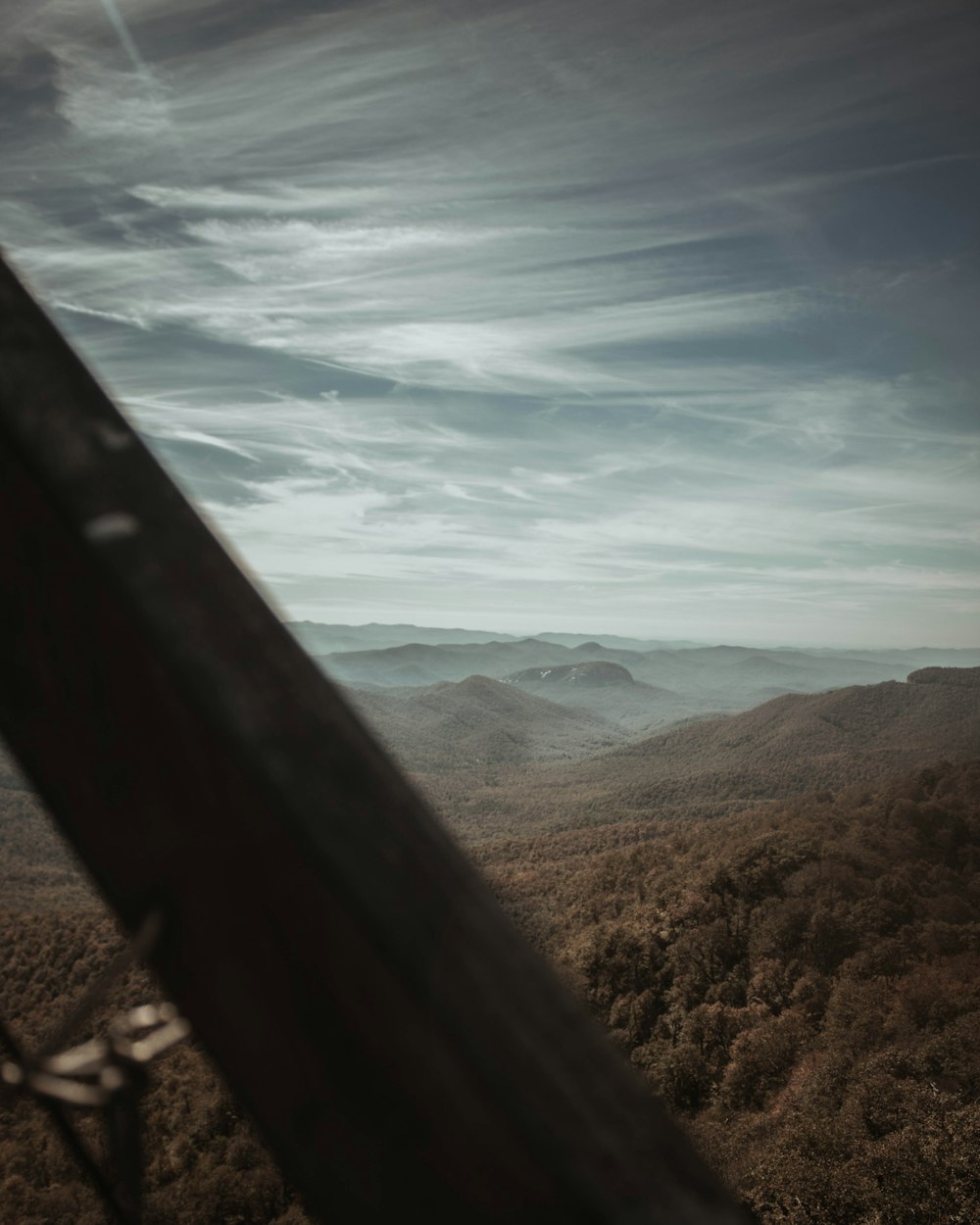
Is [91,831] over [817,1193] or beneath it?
over

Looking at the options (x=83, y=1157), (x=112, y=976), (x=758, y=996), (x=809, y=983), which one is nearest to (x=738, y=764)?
(x=758, y=996)

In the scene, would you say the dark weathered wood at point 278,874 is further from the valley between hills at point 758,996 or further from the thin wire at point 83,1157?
the thin wire at point 83,1157

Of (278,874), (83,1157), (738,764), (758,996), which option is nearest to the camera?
(278,874)

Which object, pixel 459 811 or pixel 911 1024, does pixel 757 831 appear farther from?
pixel 459 811

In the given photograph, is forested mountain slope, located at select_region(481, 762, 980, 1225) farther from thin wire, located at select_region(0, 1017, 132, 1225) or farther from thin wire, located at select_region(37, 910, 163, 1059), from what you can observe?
thin wire, located at select_region(37, 910, 163, 1059)

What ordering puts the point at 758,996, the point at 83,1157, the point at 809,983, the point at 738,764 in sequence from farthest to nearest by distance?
the point at 738,764 < the point at 758,996 < the point at 809,983 < the point at 83,1157

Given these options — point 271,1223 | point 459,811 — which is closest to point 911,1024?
point 271,1223

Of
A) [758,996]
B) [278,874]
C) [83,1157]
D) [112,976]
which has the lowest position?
[758,996]

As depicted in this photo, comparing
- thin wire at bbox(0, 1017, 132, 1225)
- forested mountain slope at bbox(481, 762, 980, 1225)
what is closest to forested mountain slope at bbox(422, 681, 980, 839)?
forested mountain slope at bbox(481, 762, 980, 1225)

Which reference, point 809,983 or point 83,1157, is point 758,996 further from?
point 83,1157
